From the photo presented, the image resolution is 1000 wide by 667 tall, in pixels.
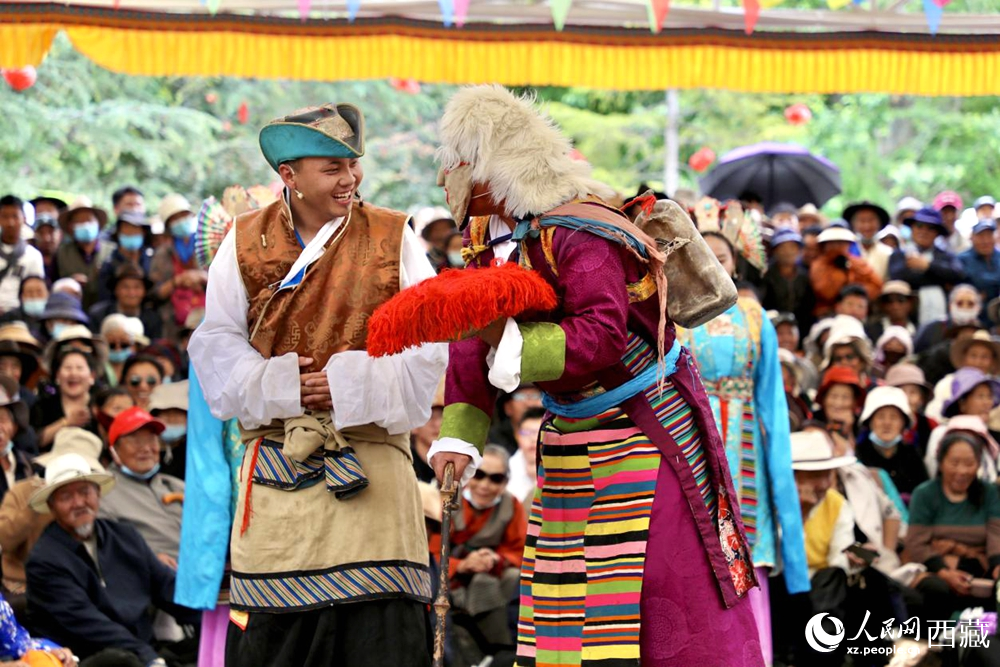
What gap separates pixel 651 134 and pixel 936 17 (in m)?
12.2

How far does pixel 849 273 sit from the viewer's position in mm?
11547

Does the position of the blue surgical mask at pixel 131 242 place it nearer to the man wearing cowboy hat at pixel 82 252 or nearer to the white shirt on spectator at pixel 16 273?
the man wearing cowboy hat at pixel 82 252

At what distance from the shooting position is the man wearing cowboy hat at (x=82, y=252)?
10969 mm

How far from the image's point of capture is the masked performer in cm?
380

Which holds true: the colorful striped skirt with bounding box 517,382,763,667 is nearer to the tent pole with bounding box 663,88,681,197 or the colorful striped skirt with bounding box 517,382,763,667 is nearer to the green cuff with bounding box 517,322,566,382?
the green cuff with bounding box 517,322,566,382

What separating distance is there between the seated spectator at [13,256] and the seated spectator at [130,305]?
523 millimetres

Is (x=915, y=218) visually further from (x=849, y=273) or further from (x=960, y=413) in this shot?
(x=960, y=413)

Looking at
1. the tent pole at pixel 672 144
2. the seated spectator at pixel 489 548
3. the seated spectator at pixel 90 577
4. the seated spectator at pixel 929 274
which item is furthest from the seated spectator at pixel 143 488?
the tent pole at pixel 672 144

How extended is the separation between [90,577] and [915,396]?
538cm

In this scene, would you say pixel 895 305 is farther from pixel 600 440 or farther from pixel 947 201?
pixel 600 440

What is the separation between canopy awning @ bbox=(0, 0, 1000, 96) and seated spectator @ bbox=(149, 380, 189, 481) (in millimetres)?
1758

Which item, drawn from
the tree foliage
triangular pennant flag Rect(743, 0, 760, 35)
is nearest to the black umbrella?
the tree foliage

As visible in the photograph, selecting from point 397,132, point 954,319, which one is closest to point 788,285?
point 954,319

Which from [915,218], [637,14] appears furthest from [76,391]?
[915,218]
